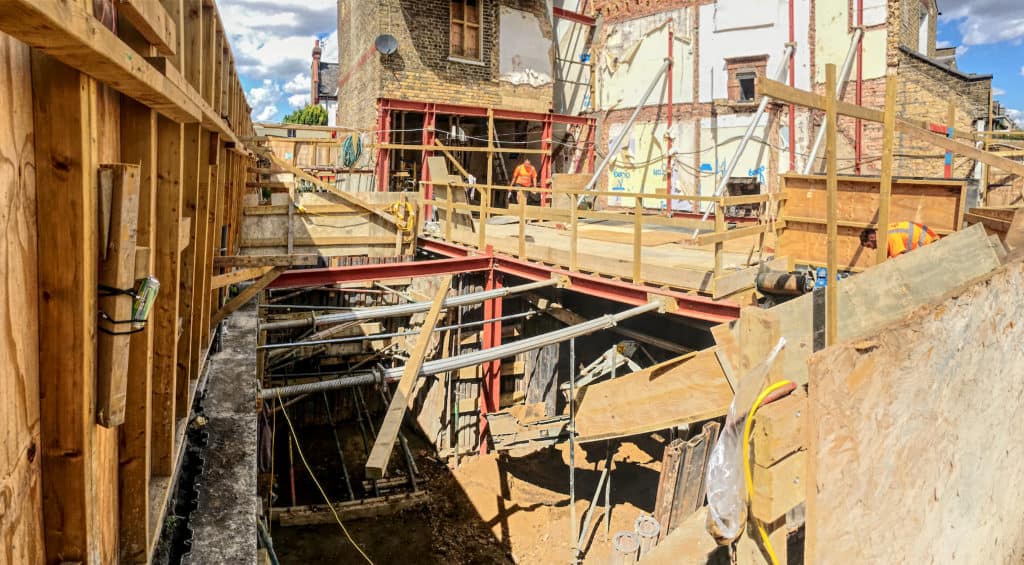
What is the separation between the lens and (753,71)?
21.0 m

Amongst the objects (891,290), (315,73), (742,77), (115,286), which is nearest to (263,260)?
(115,286)

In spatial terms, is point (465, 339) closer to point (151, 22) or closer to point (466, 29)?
point (151, 22)

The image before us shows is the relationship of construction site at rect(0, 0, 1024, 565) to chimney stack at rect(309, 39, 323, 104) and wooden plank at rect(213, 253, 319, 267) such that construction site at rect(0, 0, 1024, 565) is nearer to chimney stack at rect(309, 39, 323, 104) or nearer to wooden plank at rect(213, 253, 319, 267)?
wooden plank at rect(213, 253, 319, 267)

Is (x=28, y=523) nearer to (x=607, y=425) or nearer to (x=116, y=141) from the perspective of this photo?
(x=116, y=141)

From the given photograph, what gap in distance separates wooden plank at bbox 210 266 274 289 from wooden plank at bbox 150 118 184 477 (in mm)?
1925

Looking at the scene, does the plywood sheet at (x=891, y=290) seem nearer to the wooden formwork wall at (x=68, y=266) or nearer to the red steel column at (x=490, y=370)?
the wooden formwork wall at (x=68, y=266)

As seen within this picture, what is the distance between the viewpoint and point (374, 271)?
32.8 feet

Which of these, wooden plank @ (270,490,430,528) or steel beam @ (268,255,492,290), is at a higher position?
steel beam @ (268,255,492,290)

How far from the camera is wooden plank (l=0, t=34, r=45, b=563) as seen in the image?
1.45m

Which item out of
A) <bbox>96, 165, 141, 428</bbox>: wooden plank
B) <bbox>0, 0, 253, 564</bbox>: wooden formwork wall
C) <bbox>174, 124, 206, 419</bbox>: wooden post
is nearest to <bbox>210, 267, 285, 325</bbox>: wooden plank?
<bbox>174, 124, 206, 419</bbox>: wooden post

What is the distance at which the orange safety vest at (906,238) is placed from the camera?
20.3 feet

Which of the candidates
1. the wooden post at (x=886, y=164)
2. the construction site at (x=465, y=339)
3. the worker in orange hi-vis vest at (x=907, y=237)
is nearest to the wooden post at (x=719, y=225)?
the construction site at (x=465, y=339)

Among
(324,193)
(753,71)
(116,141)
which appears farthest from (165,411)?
(753,71)

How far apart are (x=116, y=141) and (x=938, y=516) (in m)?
4.84
